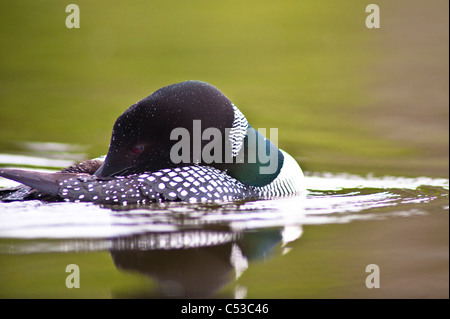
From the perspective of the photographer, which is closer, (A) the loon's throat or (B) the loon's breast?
(B) the loon's breast

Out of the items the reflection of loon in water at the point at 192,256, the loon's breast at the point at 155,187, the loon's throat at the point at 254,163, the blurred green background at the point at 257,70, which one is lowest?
the reflection of loon in water at the point at 192,256

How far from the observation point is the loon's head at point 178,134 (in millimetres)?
4574

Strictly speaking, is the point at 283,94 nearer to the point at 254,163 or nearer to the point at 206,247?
the point at 254,163

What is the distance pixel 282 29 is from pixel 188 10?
1.37 meters

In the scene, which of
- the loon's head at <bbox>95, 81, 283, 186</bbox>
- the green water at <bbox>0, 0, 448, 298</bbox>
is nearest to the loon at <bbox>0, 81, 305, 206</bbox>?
the loon's head at <bbox>95, 81, 283, 186</bbox>

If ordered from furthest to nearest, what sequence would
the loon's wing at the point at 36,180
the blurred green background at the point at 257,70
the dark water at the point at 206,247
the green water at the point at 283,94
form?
the blurred green background at the point at 257,70 < the loon's wing at the point at 36,180 < the green water at the point at 283,94 < the dark water at the point at 206,247

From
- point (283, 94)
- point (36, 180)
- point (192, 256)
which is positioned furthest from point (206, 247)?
point (283, 94)

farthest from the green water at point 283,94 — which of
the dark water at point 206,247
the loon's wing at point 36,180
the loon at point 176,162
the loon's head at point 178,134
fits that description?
the loon's head at point 178,134

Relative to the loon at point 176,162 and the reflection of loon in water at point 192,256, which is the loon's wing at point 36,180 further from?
the reflection of loon in water at point 192,256

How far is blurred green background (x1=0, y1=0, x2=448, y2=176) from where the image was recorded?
695cm

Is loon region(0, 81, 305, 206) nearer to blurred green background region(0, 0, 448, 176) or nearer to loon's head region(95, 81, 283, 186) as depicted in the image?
loon's head region(95, 81, 283, 186)

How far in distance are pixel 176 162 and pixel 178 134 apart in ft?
0.58

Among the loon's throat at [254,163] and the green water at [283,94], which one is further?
the loon's throat at [254,163]

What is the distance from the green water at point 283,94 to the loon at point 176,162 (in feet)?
2.24
